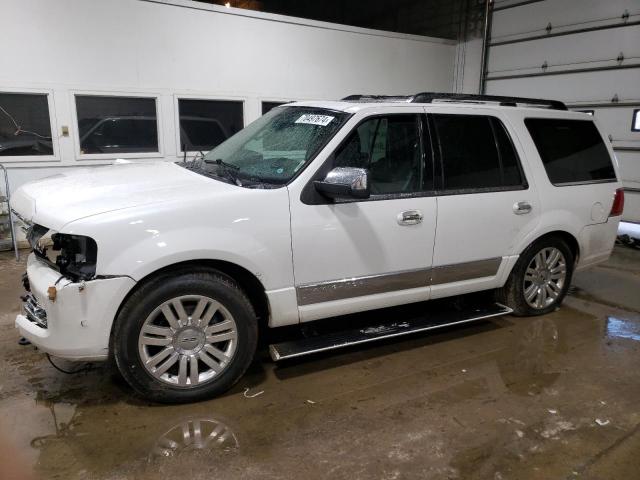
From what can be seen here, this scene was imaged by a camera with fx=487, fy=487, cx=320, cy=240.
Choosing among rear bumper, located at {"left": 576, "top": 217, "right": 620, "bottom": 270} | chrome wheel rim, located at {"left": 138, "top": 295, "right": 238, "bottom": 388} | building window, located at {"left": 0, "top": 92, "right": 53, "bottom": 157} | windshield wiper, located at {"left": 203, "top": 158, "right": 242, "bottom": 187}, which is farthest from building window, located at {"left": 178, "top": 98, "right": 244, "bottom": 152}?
rear bumper, located at {"left": 576, "top": 217, "right": 620, "bottom": 270}

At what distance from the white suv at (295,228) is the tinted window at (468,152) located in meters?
0.01

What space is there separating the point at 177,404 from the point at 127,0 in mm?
5964

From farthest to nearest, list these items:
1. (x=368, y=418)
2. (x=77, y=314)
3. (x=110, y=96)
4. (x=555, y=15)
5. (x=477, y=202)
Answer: (x=555, y=15) → (x=110, y=96) → (x=477, y=202) → (x=368, y=418) → (x=77, y=314)

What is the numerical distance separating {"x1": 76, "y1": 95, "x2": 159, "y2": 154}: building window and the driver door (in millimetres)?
4897

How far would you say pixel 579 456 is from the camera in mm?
2607

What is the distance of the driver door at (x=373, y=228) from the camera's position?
10.3 ft

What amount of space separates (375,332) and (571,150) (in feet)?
8.09

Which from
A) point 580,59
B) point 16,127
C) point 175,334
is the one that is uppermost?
point 580,59

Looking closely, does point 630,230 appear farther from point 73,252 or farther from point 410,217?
point 73,252

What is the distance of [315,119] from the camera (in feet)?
11.5

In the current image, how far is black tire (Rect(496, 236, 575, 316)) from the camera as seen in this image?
164 inches

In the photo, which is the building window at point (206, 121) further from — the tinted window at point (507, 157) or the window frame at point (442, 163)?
the tinted window at point (507, 157)

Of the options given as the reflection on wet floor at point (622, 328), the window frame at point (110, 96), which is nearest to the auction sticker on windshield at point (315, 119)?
the reflection on wet floor at point (622, 328)

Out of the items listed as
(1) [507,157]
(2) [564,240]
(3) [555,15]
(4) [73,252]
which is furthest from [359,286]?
(3) [555,15]
